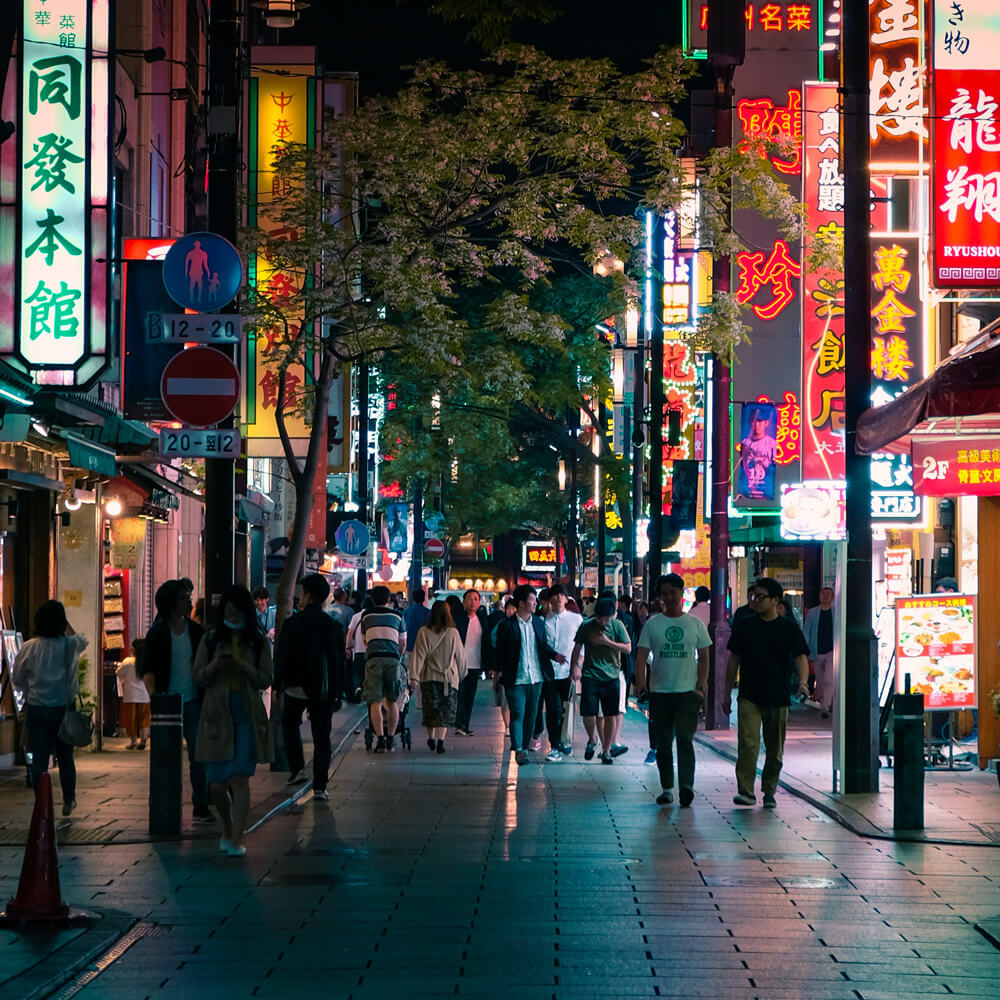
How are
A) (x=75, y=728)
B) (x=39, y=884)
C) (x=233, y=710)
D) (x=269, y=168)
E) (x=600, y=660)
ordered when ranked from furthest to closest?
(x=269, y=168)
(x=600, y=660)
(x=75, y=728)
(x=233, y=710)
(x=39, y=884)

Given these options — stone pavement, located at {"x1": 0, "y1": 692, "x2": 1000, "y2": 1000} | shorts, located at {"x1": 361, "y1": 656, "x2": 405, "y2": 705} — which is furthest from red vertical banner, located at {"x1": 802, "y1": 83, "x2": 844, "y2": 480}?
stone pavement, located at {"x1": 0, "y1": 692, "x2": 1000, "y2": 1000}

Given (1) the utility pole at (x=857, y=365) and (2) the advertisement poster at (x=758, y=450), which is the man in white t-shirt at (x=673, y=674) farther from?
(2) the advertisement poster at (x=758, y=450)

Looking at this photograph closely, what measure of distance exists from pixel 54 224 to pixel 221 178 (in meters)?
1.66

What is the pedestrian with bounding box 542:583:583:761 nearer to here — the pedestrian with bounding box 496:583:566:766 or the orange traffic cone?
the pedestrian with bounding box 496:583:566:766

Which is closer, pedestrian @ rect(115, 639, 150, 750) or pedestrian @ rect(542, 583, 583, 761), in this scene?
pedestrian @ rect(542, 583, 583, 761)

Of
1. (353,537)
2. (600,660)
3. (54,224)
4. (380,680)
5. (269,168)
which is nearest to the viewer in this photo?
(54,224)

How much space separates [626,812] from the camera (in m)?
14.1

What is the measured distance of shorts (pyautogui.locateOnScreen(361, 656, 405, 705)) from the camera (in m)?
20.1

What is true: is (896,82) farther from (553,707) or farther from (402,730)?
(402,730)

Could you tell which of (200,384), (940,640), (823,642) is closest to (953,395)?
(940,640)

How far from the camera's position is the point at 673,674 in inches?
596

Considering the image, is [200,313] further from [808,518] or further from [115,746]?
[808,518]

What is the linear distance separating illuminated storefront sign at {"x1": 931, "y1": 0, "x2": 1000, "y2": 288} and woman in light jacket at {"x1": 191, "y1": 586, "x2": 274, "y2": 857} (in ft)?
22.1

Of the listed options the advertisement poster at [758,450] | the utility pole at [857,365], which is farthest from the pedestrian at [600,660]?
the advertisement poster at [758,450]
